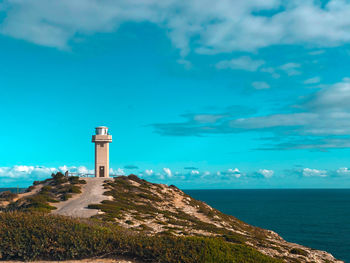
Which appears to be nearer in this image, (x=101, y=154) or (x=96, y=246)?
(x=96, y=246)

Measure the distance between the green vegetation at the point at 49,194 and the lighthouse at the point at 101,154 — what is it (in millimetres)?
6854

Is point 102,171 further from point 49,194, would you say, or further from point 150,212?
point 150,212

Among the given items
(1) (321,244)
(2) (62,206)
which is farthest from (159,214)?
(1) (321,244)

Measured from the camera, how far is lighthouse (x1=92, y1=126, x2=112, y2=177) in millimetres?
63062

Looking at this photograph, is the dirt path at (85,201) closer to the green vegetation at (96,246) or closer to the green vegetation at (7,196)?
the green vegetation at (7,196)

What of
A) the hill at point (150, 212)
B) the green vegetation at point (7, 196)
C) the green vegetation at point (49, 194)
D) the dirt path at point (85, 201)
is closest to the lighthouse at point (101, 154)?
the hill at point (150, 212)

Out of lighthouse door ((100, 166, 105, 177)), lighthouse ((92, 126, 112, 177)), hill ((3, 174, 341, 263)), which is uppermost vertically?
lighthouse ((92, 126, 112, 177))

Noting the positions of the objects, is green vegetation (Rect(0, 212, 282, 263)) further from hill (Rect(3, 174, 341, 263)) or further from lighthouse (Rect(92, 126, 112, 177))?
lighthouse (Rect(92, 126, 112, 177))

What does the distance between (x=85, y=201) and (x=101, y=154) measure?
21.3 meters

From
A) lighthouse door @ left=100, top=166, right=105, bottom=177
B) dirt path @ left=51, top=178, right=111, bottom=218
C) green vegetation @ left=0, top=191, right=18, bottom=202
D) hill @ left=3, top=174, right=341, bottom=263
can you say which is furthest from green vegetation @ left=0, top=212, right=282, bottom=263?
lighthouse door @ left=100, top=166, right=105, bottom=177

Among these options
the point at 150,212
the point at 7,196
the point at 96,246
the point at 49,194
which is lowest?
the point at 150,212

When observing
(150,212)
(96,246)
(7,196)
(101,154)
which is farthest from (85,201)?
(96,246)

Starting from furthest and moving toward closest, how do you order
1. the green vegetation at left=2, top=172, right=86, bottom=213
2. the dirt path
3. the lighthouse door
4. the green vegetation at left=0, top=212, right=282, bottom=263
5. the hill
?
1. the lighthouse door
2. the green vegetation at left=2, top=172, right=86, bottom=213
3. the dirt path
4. the hill
5. the green vegetation at left=0, top=212, right=282, bottom=263

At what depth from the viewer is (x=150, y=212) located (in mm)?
40938
